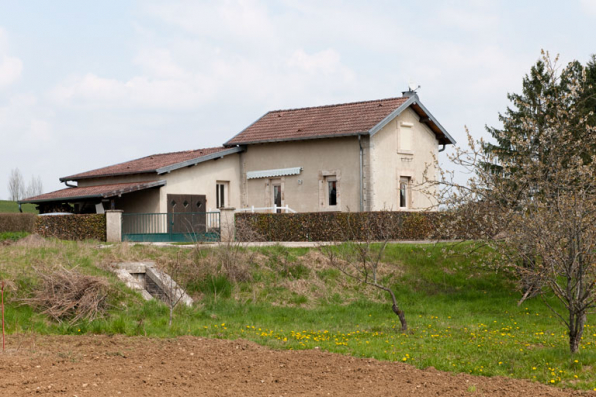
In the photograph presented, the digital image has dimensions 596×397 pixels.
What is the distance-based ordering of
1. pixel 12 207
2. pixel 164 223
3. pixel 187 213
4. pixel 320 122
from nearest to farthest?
pixel 187 213, pixel 164 223, pixel 320 122, pixel 12 207

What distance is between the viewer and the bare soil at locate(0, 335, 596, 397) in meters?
8.04

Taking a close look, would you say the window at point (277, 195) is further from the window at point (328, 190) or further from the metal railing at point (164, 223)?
the metal railing at point (164, 223)

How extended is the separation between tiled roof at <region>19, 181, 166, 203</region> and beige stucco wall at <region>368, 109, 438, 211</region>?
28.0 feet

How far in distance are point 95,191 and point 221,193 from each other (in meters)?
5.33

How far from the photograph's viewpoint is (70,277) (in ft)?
45.9

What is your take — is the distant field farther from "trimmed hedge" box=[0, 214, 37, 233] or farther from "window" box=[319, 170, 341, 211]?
"window" box=[319, 170, 341, 211]

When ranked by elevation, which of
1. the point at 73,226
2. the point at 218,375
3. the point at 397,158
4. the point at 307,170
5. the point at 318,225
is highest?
the point at 397,158

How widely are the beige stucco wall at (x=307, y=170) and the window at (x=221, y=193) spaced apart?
36.8 inches

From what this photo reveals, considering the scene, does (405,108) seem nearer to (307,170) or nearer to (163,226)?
(307,170)

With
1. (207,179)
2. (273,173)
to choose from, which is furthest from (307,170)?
(207,179)

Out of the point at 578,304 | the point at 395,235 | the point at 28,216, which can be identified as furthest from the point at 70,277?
the point at 28,216

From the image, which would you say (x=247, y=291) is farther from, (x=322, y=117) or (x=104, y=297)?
(x=322, y=117)

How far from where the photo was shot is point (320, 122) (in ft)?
96.3

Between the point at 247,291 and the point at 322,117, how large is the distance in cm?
1450
